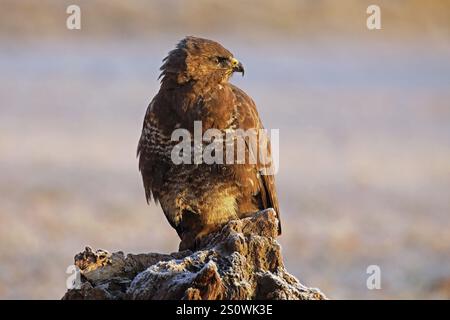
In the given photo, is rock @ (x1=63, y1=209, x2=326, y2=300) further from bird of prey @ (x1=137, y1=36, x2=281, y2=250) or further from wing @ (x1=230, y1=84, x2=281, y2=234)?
wing @ (x1=230, y1=84, x2=281, y2=234)

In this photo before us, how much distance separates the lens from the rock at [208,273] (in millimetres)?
7387

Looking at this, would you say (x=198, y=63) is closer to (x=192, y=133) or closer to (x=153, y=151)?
(x=192, y=133)

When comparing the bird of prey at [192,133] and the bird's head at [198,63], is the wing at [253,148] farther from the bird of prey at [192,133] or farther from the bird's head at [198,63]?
the bird's head at [198,63]

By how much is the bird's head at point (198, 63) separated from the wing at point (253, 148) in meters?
0.24

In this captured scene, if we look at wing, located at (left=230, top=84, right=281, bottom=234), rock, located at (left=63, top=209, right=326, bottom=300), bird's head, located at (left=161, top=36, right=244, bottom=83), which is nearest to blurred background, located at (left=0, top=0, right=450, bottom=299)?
wing, located at (left=230, top=84, right=281, bottom=234)

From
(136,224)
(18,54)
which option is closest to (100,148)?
(136,224)

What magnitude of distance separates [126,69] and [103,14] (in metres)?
5.56

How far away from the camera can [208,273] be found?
730 centimetres

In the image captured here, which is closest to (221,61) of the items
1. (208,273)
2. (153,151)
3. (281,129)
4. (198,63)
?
(198,63)

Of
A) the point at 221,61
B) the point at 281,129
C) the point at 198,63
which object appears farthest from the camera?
the point at 281,129

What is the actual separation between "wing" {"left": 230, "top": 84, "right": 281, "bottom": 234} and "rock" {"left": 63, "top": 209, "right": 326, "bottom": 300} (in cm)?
150

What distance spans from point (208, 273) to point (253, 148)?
2.68 meters

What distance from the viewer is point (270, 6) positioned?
1416 inches

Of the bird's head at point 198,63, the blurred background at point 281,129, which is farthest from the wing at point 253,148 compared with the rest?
the blurred background at point 281,129
